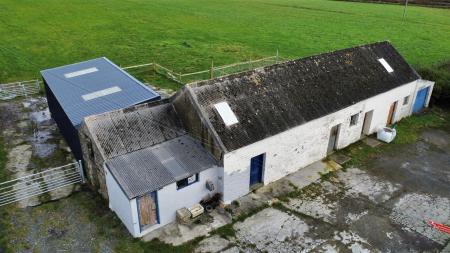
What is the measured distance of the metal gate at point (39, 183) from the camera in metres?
21.2

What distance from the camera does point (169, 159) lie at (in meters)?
19.4

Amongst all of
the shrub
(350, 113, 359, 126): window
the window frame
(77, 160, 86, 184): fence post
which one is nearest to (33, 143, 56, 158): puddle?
(77, 160, 86, 184): fence post

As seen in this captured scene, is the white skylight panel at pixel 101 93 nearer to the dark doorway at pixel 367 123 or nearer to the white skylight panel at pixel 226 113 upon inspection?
the white skylight panel at pixel 226 113

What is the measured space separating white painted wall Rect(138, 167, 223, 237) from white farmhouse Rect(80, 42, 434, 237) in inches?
2.2

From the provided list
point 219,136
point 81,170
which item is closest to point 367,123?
point 219,136

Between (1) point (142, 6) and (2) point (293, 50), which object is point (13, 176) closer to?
(2) point (293, 50)

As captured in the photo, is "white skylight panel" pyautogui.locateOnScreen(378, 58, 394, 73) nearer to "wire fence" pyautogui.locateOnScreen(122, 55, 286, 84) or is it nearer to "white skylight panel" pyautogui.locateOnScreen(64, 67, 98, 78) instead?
"wire fence" pyautogui.locateOnScreen(122, 55, 286, 84)

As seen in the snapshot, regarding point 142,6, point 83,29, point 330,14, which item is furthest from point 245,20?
point 83,29

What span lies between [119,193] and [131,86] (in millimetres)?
10074

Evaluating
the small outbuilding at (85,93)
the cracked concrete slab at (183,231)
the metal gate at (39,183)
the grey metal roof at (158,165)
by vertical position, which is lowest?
the cracked concrete slab at (183,231)

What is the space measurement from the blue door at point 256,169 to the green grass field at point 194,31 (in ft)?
75.4

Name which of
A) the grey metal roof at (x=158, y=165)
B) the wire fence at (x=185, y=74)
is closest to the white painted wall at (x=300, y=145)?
the grey metal roof at (x=158, y=165)

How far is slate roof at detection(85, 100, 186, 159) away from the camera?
63.3 feet

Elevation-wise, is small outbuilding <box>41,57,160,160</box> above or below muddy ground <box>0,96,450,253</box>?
above
